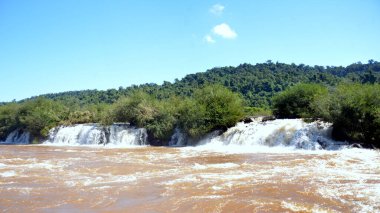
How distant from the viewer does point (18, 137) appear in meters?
39.9

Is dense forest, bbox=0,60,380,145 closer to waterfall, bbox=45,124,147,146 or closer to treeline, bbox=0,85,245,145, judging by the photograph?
treeline, bbox=0,85,245,145

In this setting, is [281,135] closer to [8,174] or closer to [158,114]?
[158,114]

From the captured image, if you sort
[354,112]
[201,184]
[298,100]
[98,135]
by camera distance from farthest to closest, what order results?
[98,135]
[298,100]
[354,112]
[201,184]

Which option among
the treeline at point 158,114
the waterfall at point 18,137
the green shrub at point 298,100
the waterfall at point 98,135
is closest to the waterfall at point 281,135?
the treeline at point 158,114

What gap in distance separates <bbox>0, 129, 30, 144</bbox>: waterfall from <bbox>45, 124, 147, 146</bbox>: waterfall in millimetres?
3833

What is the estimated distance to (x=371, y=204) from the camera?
9.45 meters

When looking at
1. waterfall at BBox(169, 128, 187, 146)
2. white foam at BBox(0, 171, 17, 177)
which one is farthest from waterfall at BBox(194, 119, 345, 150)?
white foam at BBox(0, 171, 17, 177)

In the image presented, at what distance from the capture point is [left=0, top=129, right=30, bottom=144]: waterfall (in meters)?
38.7

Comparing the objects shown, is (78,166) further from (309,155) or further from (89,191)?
(309,155)

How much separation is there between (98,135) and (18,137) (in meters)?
12.2

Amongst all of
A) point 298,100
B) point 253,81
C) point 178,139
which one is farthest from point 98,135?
point 253,81

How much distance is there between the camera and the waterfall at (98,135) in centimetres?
3109

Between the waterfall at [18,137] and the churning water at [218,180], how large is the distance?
20.0m

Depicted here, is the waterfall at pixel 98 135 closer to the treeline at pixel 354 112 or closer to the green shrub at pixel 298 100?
the green shrub at pixel 298 100
